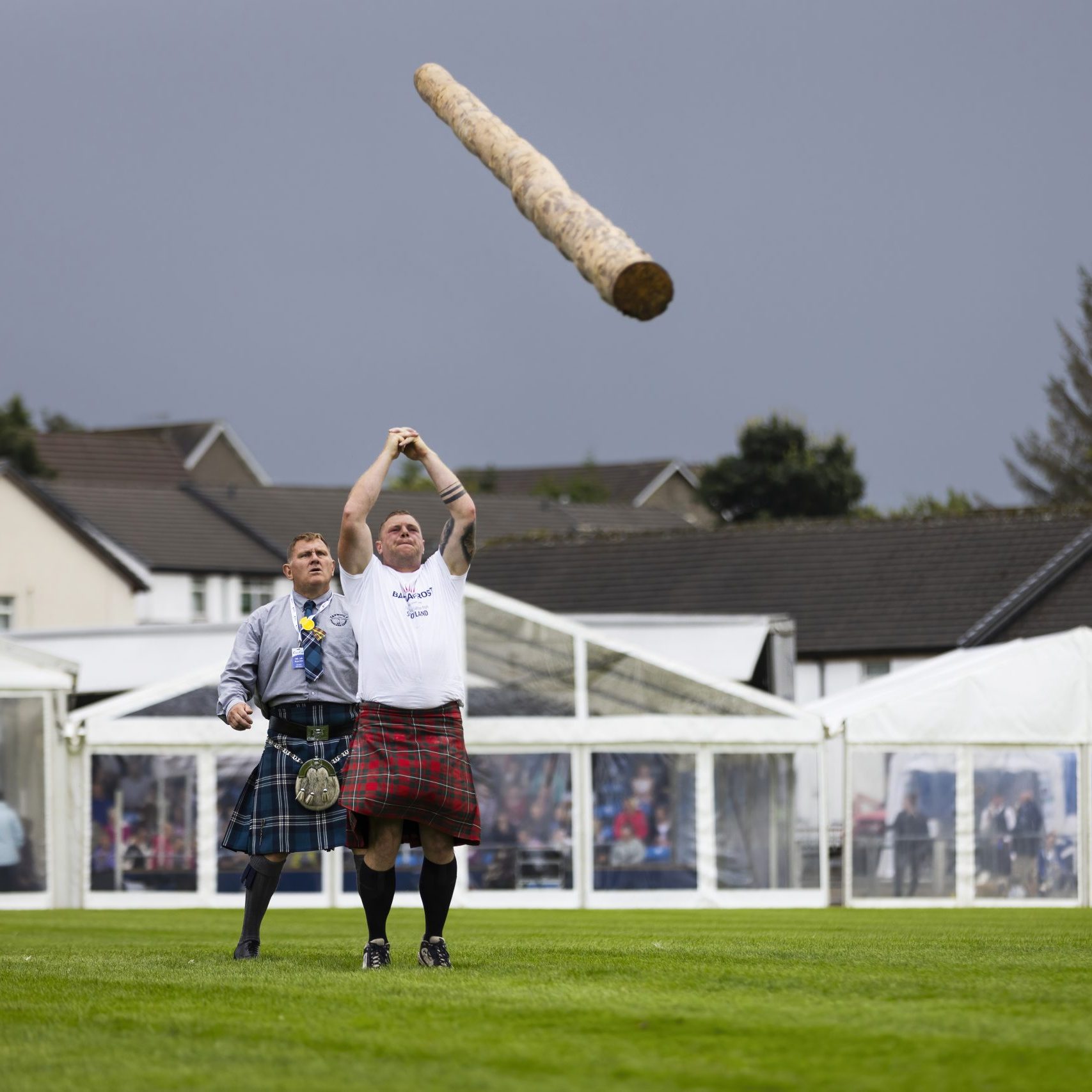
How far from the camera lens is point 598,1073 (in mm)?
4156

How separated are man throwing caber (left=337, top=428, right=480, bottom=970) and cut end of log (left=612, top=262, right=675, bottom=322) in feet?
2.77

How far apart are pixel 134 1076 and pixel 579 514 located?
54.6 m

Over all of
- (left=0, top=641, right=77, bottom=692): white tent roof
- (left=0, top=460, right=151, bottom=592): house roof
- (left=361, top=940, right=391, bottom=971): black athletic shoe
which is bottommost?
(left=361, top=940, right=391, bottom=971): black athletic shoe

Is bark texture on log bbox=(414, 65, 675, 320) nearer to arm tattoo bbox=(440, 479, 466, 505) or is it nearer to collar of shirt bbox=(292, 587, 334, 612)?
arm tattoo bbox=(440, 479, 466, 505)

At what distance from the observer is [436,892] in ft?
22.0

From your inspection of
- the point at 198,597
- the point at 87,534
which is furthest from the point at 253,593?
the point at 87,534

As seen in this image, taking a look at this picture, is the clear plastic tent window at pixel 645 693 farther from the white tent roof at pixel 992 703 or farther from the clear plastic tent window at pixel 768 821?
the white tent roof at pixel 992 703

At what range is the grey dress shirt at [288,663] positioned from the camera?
7.32 metres

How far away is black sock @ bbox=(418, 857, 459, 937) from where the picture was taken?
6660 mm

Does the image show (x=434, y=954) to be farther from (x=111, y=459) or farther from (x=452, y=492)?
(x=111, y=459)

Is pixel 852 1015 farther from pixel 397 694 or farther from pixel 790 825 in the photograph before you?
pixel 790 825

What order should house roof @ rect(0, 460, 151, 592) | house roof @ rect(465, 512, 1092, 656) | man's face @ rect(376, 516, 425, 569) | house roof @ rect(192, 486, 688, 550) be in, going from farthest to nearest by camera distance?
house roof @ rect(192, 486, 688, 550)
house roof @ rect(0, 460, 151, 592)
house roof @ rect(465, 512, 1092, 656)
man's face @ rect(376, 516, 425, 569)

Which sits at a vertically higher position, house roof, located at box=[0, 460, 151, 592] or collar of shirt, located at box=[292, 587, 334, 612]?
house roof, located at box=[0, 460, 151, 592]

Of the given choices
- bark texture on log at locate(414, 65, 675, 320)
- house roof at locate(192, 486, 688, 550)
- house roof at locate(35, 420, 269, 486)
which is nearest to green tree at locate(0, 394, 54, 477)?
house roof at locate(35, 420, 269, 486)
